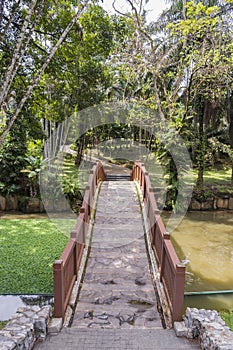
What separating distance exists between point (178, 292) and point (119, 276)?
5.83ft

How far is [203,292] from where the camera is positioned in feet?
19.6

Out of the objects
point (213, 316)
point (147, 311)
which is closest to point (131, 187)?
point (147, 311)

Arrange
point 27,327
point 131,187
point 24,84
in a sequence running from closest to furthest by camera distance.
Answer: point 27,327, point 24,84, point 131,187

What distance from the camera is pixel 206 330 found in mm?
3475

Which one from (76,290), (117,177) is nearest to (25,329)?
(76,290)

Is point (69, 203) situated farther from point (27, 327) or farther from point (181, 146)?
point (27, 327)

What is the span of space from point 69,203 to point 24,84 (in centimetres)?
558

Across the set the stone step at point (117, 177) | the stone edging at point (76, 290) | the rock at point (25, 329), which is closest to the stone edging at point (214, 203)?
the stone step at point (117, 177)

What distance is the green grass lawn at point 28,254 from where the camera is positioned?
596 cm

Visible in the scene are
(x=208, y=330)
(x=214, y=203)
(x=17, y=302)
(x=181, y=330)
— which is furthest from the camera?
(x=214, y=203)

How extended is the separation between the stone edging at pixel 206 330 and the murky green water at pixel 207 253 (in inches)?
74.3

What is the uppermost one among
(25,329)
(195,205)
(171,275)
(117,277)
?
(171,275)

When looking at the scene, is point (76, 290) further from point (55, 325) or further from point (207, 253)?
point (207, 253)

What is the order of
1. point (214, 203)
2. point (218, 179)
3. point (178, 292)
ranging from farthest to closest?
point (218, 179) → point (214, 203) → point (178, 292)
